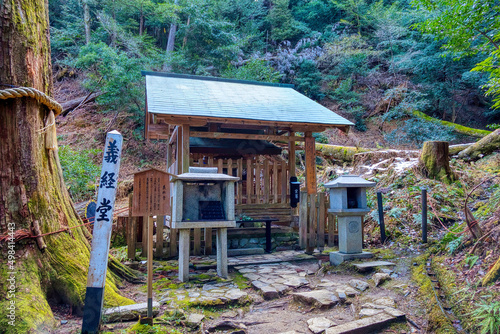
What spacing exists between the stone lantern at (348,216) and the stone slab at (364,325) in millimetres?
2239

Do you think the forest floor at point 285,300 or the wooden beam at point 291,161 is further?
the wooden beam at point 291,161

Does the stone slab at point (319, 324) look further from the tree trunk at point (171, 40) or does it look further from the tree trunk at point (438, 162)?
the tree trunk at point (171, 40)

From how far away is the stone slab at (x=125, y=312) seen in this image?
321 centimetres

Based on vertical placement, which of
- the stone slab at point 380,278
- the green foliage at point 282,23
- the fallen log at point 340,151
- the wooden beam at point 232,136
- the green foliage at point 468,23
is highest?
the green foliage at point 282,23

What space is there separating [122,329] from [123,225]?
169 inches

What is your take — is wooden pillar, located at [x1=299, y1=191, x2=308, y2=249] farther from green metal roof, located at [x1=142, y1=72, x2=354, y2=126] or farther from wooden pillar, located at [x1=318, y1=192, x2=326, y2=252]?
green metal roof, located at [x1=142, y1=72, x2=354, y2=126]

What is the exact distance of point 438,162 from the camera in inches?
356

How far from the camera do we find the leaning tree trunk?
9.94 ft

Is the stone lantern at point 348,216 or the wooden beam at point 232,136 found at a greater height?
the wooden beam at point 232,136

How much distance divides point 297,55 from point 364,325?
21885 mm

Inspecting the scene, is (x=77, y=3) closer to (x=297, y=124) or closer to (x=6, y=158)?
(x=297, y=124)

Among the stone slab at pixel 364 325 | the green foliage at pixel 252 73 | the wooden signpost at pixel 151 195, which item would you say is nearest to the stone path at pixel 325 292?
the stone slab at pixel 364 325

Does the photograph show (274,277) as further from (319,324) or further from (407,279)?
(407,279)

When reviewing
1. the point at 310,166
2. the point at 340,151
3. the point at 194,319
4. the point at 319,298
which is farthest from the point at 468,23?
the point at 194,319
